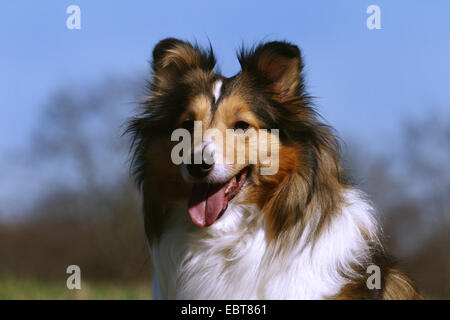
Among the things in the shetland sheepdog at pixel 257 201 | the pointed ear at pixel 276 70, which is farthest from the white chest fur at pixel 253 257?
the pointed ear at pixel 276 70

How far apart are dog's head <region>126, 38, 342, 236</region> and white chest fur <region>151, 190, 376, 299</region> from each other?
0.18 metres

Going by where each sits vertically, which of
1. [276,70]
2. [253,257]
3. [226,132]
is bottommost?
[253,257]

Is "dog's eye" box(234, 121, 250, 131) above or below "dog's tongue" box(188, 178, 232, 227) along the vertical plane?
above

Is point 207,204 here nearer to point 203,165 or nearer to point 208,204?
point 208,204

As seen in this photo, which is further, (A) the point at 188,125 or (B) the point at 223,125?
(A) the point at 188,125

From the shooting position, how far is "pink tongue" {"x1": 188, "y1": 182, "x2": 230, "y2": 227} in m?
4.37

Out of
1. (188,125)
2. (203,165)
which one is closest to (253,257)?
(203,165)

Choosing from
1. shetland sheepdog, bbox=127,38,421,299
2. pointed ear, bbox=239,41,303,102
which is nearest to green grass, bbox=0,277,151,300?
shetland sheepdog, bbox=127,38,421,299

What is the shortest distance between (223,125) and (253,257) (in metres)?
1.10

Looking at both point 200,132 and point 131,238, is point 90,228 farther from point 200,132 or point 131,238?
point 200,132

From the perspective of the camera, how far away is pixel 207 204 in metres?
4.41

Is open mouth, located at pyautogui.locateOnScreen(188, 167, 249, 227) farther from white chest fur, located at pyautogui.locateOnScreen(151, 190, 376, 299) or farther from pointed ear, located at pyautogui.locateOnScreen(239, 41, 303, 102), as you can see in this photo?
pointed ear, located at pyautogui.locateOnScreen(239, 41, 303, 102)
